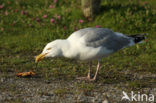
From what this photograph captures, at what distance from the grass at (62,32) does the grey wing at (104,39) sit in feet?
2.92

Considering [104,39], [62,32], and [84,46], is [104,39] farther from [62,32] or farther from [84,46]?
[62,32]

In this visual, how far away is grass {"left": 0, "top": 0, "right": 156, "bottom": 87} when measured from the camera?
8.98 meters

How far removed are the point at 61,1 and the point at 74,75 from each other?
822 centimetres

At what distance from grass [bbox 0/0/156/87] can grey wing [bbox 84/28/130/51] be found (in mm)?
890

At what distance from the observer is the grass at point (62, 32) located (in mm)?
8984

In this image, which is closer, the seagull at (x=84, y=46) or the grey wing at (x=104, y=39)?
the seagull at (x=84, y=46)

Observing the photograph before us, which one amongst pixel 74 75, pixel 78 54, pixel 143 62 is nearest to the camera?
pixel 78 54

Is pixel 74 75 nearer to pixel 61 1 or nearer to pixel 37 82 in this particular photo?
pixel 37 82

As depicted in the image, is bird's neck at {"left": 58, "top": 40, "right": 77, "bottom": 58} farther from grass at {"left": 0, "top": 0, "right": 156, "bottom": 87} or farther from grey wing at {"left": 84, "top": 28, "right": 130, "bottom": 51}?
grass at {"left": 0, "top": 0, "right": 156, "bottom": 87}

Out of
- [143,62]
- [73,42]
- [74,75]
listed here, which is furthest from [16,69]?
[143,62]

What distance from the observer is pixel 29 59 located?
32.4 feet

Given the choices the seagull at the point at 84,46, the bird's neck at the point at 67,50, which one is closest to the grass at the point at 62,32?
the seagull at the point at 84,46

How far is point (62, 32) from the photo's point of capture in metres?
12.3

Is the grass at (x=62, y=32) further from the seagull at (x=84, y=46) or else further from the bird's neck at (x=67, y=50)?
the bird's neck at (x=67, y=50)
